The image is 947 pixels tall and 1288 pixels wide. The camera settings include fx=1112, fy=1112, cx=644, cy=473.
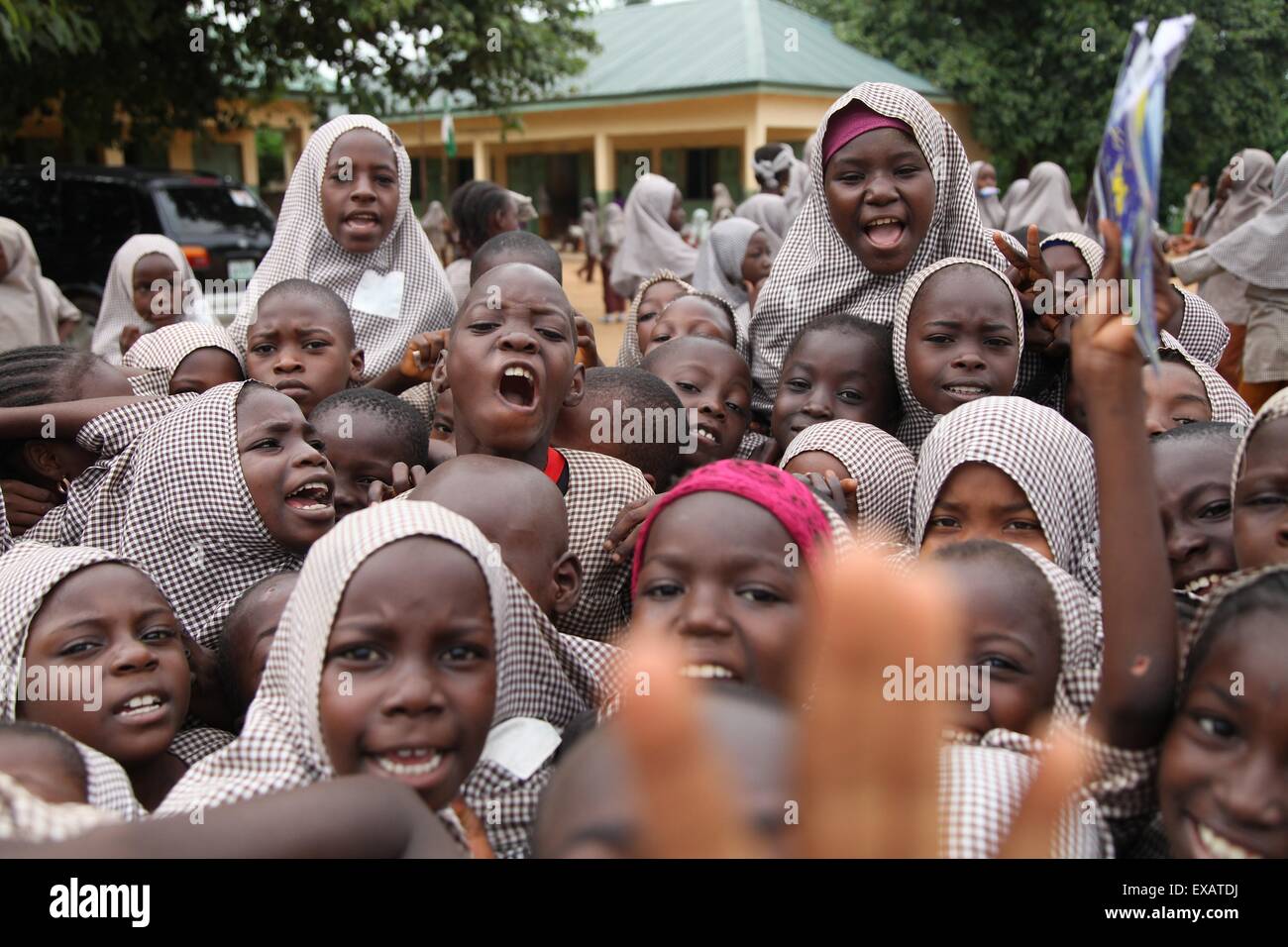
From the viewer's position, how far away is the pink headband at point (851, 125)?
131 inches

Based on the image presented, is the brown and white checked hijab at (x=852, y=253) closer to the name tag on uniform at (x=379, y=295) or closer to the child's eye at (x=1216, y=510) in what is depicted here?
the child's eye at (x=1216, y=510)

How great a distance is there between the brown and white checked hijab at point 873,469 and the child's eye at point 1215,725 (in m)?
1.26

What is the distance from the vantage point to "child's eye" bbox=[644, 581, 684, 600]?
1.93 m

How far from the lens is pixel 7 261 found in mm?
6828

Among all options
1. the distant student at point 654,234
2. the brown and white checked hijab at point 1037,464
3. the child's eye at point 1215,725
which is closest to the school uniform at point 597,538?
the brown and white checked hijab at point 1037,464

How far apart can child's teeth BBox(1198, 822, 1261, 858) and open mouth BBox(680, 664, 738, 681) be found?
0.69m

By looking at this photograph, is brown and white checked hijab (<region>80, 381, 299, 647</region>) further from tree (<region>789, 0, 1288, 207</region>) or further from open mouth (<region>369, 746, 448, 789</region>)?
tree (<region>789, 0, 1288, 207</region>)

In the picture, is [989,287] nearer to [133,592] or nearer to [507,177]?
[133,592]

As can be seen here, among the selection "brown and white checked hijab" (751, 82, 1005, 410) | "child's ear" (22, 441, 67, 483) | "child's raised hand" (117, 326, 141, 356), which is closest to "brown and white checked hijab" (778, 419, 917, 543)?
"brown and white checked hijab" (751, 82, 1005, 410)

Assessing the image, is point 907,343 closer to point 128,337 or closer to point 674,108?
point 128,337

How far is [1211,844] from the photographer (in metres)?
1.45

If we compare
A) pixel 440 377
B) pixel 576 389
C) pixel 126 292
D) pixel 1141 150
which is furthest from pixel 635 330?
pixel 126 292
